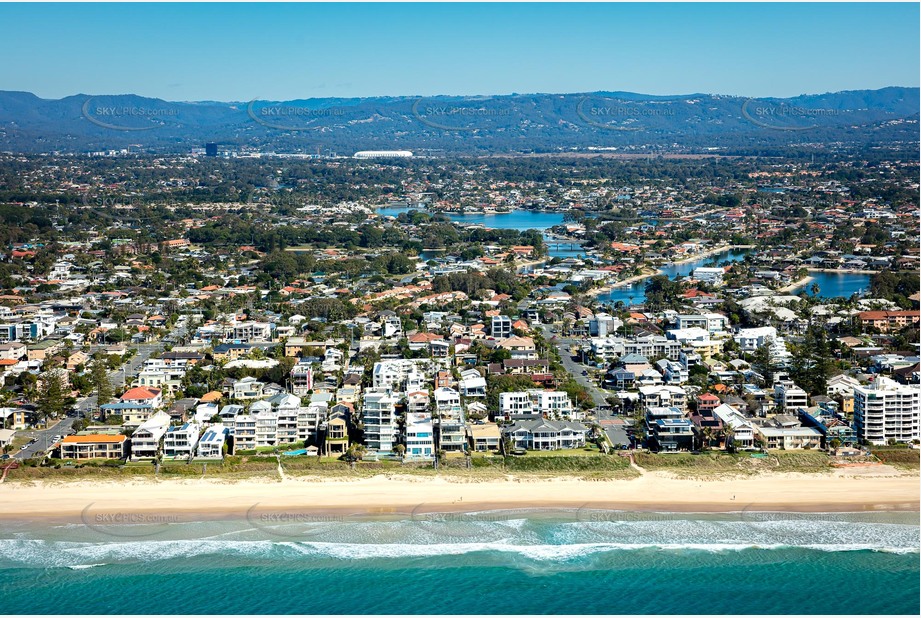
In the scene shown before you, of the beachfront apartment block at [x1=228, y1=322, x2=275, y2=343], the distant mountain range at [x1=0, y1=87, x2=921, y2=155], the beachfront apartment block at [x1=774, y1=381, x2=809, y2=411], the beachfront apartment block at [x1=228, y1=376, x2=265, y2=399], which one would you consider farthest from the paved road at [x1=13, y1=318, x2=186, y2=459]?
the distant mountain range at [x1=0, y1=87, x2=921, y2=155]

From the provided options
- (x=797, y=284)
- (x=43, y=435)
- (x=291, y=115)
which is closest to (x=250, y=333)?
(x=43, y=435)

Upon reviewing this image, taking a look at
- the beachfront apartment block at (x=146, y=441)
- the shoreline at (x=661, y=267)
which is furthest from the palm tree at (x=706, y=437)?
the shoreline at (x=661, y=267)

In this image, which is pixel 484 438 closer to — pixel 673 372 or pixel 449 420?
pixel 449 420

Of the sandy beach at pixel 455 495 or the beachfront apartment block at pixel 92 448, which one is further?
the beachfront apartment block at pixel 92 448

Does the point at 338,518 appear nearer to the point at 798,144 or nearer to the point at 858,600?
the point at 858,600

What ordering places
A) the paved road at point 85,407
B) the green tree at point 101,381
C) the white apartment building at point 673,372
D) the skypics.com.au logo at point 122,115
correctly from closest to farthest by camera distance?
1. the paved road at point 85,407
2. the green tree at point 101,381
3. the white apartment building at point 673,372
4. the skypics.com.au logo at point 122,115

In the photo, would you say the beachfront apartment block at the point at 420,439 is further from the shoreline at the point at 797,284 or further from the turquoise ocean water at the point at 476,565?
the shoreline at the point at 797,284

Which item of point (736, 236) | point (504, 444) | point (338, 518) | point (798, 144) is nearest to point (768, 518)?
point (504, 444)
